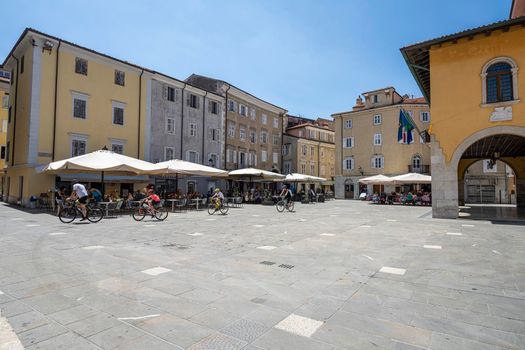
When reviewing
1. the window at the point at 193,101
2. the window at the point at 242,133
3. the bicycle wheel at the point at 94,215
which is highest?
the window at the point at 193,101

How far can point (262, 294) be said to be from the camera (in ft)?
14.8

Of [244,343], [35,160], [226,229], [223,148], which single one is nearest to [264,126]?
[223,148]

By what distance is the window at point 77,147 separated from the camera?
21719 mm

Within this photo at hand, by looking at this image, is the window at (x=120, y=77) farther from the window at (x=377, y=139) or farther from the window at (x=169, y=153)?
the window at (x=377, y=139)

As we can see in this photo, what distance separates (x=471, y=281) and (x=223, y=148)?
30.1 metres

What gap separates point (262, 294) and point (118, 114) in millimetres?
23776

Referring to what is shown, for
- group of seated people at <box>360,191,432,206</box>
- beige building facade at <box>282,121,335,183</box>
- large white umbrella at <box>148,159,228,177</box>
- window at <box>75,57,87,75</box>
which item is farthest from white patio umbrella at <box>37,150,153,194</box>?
beige building facade at <box>282,121,335,183</box>

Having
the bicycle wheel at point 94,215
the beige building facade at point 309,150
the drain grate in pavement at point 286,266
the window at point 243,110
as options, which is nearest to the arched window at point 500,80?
the drain grate in pavement at point 286,266

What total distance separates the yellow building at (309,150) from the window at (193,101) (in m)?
17.6

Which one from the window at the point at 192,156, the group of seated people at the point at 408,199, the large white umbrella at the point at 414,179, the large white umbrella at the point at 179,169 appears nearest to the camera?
the large white umbrella at the point at 179,169

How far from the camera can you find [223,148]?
33.9 meters

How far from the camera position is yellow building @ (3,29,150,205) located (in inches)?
791

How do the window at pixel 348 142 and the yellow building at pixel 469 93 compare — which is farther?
the window at pixel 348 142

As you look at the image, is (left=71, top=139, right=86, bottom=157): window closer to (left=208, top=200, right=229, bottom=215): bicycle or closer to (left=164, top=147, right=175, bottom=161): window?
(left=164, top=147, right=175, bottom=161): window
